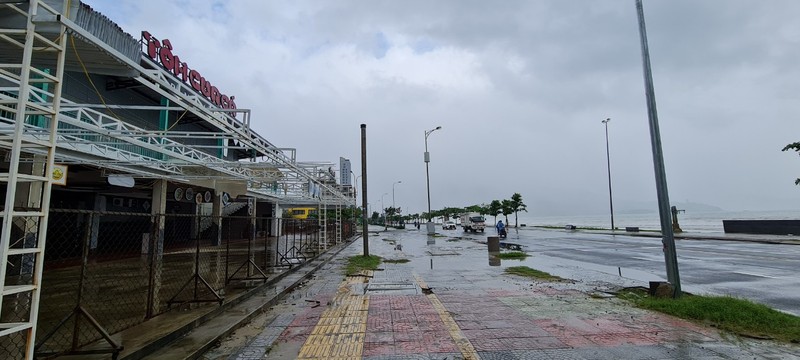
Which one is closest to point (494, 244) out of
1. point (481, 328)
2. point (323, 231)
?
point (323, 231)

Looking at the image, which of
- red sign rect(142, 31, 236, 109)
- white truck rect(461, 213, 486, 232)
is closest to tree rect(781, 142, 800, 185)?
red sign rect(142, 31, 236, 109)

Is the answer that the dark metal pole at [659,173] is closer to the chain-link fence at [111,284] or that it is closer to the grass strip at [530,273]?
the grass strip at [530,273]

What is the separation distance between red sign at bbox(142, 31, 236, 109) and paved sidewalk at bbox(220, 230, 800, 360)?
15.1m

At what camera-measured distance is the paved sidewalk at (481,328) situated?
5.37 meters

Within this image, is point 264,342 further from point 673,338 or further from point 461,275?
point 461,275

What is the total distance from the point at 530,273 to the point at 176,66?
1886 cm

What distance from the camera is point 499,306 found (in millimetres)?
8055

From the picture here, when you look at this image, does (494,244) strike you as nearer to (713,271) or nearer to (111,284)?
(713,271)

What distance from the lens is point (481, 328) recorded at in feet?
21.4

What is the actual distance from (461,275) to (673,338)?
701 centimetres

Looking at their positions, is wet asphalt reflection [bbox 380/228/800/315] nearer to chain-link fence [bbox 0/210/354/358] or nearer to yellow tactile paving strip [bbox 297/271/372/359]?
yellow tactile paving strip [bbox 297/271/372/359]

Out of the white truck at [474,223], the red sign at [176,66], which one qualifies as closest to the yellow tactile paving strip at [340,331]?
the red sign at [176,66]

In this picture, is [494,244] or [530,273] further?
[494,244]

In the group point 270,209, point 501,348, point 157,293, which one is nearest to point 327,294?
point 157,293
